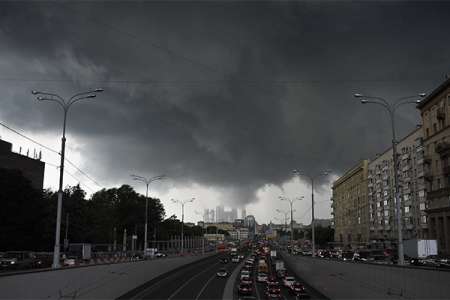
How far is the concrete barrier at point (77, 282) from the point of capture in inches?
825

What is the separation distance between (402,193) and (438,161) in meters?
36.1

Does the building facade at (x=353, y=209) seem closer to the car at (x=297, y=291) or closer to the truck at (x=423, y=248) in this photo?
the truck at (x=423, y=248)

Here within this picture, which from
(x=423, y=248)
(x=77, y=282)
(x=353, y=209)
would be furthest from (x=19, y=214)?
(x=353, y=209)

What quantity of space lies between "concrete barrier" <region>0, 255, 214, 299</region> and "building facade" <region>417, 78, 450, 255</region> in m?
53.3

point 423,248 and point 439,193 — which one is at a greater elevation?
point 439,193

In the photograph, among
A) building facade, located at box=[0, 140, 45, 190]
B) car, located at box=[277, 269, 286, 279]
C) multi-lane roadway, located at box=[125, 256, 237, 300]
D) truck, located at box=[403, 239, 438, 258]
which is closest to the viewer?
multi-lane roadway, located at box=[125, 256, 237, 300]

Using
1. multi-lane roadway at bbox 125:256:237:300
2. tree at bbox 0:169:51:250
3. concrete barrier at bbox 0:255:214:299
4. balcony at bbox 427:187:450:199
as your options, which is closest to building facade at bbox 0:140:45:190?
tree at bbox 0:169:51:250

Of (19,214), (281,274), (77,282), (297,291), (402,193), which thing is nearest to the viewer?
(77,282)

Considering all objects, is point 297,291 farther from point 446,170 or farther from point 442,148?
point 442,148

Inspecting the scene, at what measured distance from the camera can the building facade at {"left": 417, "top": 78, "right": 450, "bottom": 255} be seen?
3039 inches

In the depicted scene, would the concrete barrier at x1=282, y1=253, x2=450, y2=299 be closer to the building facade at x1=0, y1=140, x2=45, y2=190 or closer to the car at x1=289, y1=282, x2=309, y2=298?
the car at x1=289, y1=282, x2=309, y2=298

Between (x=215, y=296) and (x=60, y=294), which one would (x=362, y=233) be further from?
(x=60, y=294)

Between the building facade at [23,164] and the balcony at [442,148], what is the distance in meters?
94.9

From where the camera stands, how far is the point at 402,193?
389 feet
